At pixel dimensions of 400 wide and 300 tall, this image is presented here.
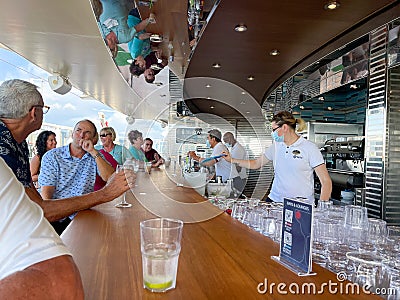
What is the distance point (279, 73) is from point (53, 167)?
3501 mm

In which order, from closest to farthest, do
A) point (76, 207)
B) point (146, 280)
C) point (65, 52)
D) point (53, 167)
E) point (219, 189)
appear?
point (146, 280)
point (76, 207)
point (53, 167)
point (219, 189)
point (65, 52)

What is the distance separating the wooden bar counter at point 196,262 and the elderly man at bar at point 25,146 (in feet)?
0.33

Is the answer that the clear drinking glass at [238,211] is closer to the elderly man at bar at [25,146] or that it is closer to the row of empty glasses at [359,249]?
the row of empty glasses at [359,249]

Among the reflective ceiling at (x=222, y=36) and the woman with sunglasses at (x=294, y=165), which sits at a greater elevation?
the reflective ceiling at (x=222, y=36)

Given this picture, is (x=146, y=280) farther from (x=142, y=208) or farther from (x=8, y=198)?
(x=142, y=208)

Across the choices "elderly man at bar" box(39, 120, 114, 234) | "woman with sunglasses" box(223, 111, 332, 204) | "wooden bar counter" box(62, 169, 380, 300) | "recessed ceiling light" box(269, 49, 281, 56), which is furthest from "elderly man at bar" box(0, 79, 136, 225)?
"recessed ceiling light" box(269, 49, 281, 56)

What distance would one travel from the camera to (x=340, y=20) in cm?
273

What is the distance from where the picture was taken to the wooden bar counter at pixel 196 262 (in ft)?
2.55

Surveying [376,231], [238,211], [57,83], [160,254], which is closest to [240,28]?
[238,211]

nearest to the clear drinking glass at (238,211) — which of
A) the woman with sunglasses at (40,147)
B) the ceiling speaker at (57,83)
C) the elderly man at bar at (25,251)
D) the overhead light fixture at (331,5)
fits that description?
the elderly man at bar at (25,251)

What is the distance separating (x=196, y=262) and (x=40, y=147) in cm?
419

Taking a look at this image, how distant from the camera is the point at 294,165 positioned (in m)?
2.87

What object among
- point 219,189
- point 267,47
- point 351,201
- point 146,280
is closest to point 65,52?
point 267,47

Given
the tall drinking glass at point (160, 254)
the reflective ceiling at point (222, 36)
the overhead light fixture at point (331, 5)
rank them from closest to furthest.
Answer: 1. the tall drinking glass at point (160, 254)
2. the overhead light fixture at point (331, 5)
3. the reflective ceiling at point (222, 36)
